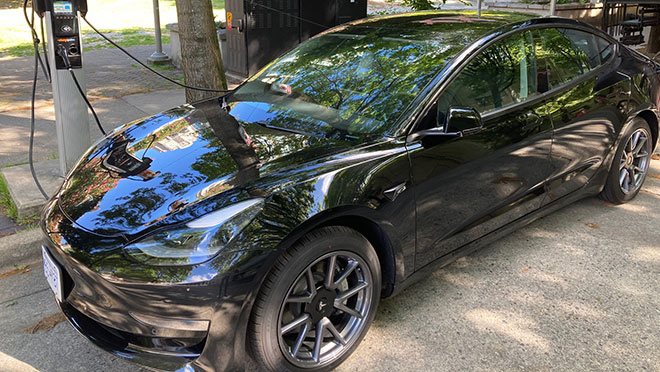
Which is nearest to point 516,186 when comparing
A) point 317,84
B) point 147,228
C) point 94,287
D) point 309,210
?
point 317,84

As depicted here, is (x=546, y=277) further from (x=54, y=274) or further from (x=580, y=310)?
(x=54, y=274)

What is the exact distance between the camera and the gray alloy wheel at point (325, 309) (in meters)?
2.67

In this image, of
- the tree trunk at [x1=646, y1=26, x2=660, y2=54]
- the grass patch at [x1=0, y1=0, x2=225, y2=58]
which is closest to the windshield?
the tree trunk at [x1=646, y1=26, x2=660, y2=54]

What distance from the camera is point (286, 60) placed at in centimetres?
414

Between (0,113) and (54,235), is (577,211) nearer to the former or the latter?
(54,235)

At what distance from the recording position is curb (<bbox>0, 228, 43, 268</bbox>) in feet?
12.7

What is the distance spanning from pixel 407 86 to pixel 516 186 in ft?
3.23

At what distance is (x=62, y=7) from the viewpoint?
424 centimetres

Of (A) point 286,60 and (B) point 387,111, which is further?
(A) point 286,60

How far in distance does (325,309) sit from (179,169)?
39.6 inches

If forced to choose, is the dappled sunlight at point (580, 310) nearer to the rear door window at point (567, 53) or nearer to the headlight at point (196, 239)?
the rear door window at point (567, 53)

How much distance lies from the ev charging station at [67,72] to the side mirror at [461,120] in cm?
292

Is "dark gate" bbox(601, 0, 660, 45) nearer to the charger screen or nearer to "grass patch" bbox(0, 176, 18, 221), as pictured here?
the charger screen

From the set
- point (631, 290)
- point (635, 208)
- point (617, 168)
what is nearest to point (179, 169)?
point (631, 290)
